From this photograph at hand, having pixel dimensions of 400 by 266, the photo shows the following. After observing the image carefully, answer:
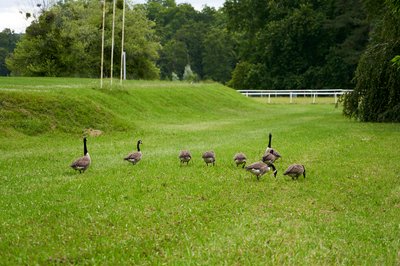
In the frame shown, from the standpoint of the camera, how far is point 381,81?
3120 cm

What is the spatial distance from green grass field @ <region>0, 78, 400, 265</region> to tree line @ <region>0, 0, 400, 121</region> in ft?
28.7

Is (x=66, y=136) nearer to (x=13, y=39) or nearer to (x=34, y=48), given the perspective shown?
(x=34, y=48)

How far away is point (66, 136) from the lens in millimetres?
23891

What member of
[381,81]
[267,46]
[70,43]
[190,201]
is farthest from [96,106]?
[267,46]

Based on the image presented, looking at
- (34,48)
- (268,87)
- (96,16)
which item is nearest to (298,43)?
(268,87)

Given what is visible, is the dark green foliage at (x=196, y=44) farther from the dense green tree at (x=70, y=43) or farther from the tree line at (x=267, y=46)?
the dense green tree at (x=70, y=43)

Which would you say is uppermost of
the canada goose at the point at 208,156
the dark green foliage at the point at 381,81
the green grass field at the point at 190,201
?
the dark green foliage at the point at 381,81

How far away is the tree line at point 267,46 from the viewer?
32.4 m

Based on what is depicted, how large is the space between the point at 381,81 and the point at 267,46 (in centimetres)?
4881

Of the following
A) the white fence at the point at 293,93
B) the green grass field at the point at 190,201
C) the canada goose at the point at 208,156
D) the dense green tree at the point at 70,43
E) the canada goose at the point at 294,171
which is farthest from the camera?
the white fence at the point at 293,93

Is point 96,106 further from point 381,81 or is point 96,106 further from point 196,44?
point 196,44

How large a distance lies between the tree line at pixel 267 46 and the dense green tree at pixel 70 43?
0.12 meters

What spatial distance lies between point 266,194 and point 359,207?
7.09 ft

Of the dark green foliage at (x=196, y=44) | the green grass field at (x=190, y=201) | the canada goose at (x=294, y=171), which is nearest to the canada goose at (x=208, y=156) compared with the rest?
the green grass field at (x=190, y=201)
